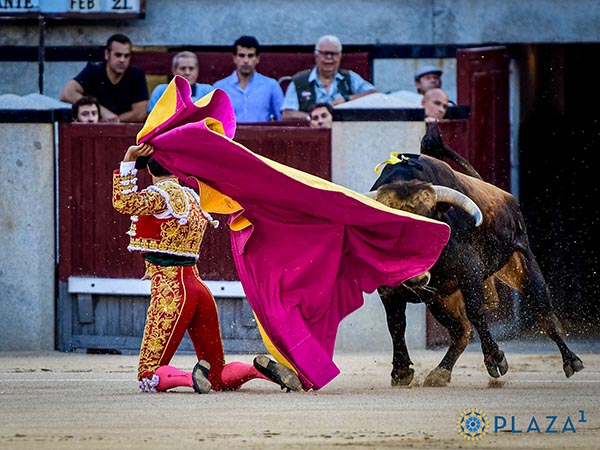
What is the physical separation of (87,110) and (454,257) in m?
3.95

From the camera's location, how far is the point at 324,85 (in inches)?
507

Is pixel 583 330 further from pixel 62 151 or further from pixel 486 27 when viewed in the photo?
pixel 62 151

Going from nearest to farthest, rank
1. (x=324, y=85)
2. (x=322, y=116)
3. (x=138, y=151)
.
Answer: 1. (x=138, y=151)
2. (x=322, y=116)
3. (x=324, y=85)

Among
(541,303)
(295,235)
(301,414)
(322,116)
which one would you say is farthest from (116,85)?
(301,414)

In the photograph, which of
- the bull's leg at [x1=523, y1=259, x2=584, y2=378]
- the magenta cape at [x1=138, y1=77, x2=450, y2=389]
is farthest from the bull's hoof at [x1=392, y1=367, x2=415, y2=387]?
the bull's leg at [x1=523, y1=259, x2=584, y2=378]

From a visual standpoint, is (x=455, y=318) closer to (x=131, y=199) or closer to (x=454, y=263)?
(x=454, y=263)

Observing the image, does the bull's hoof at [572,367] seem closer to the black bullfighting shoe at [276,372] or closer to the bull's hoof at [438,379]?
the bull's hoof at [438,379]

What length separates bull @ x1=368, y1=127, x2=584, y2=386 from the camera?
906 centimetres

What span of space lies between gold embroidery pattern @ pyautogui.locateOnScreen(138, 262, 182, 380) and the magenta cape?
0.41m

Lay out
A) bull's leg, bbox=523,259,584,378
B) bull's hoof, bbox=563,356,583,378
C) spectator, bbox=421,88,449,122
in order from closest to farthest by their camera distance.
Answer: bull's hoof, bbox=563,356,583,378 < bull's leg, bbox=523,259,584,378 < spectator, bbox=421,88,449,122

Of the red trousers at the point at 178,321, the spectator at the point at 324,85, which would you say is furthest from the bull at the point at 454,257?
the spectator at the point at 324,85

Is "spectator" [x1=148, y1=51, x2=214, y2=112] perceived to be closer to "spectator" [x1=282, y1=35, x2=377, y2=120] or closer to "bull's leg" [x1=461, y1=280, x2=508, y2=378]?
"spectator" [x1=282, y1=35, x2=377, y2=120]

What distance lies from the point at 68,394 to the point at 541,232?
659 centimetres

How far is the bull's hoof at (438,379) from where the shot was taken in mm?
9195
